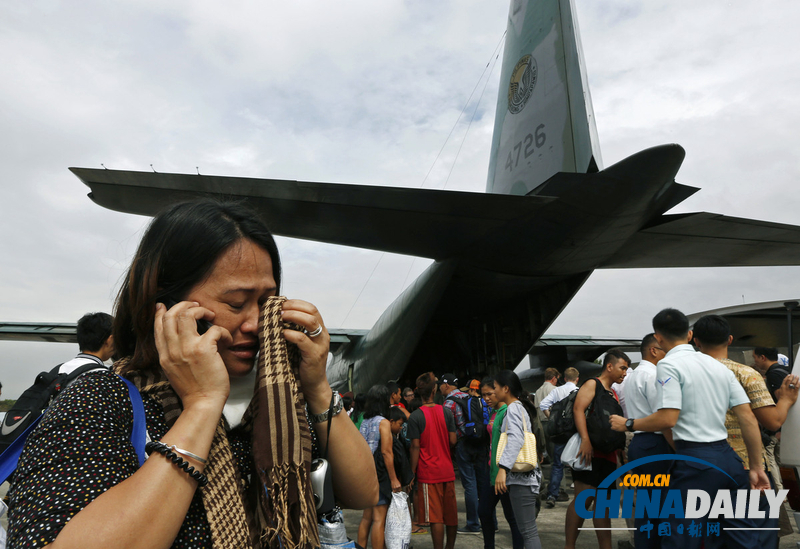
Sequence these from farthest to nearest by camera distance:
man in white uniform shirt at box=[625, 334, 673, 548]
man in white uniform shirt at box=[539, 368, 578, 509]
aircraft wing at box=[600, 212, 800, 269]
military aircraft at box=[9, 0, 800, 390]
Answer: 1. man in white uniform shirt at box=[539, 368, 578, 509]
2. aircraft wing at box=[600, 212, 800, 269]
3. military aircraft at box=[9, 0, 800, 390]
4. man in white uniform shirt at box=[625, 334, 673, 548]

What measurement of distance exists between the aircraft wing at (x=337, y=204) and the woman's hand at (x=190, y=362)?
4574mm

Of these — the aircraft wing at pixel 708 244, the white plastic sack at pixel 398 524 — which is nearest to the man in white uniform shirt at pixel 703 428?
the white plastic sack at pixel 398 524

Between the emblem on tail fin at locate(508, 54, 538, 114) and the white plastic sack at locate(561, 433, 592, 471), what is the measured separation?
5709 mm

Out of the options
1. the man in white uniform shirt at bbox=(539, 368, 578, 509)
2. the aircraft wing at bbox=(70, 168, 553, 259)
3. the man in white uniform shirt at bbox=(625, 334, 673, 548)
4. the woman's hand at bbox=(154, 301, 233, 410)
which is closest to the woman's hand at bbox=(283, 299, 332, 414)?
the woman's hand at bbox=(154, 301, 233, 410)

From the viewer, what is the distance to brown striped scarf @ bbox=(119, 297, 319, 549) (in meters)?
0.96

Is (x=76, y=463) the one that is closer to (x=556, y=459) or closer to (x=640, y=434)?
(x=640, y=434)

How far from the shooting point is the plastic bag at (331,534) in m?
1.20

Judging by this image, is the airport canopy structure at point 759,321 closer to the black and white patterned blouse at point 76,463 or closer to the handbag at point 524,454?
the handbag at point 524,454

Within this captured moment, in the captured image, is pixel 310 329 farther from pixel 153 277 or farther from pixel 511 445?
pixel 511 445

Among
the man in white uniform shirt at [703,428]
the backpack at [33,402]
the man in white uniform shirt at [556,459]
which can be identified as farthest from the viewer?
the man in white uniform shirt at [556,459]

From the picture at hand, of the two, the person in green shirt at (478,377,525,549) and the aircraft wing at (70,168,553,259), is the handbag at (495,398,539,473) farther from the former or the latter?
the aircraft wing at (70,168,553,259)

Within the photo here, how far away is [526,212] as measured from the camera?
641 cm

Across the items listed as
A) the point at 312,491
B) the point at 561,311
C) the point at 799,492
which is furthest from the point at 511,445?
the point at 561,311

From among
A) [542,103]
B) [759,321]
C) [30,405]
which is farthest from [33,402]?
[759,321]
